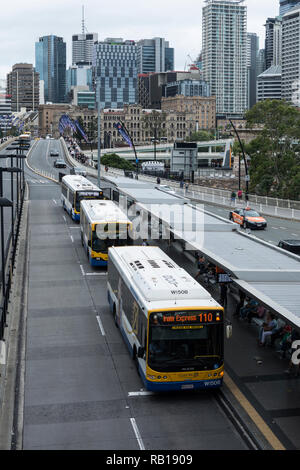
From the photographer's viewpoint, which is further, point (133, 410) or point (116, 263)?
point (116, 263)

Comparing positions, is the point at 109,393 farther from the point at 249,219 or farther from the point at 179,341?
the point at 249,219

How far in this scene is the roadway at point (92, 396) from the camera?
12.9 m

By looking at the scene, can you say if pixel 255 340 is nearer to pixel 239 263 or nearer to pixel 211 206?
pixel 239 263

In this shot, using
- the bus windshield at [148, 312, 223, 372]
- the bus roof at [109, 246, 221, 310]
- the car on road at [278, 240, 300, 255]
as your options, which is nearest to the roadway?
the bus windshield at [148, 312, 223, 372]

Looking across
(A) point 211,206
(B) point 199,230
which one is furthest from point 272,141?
(B) point 199,230

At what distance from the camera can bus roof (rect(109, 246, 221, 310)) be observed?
50.7 feet

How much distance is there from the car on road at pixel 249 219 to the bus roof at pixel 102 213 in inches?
587

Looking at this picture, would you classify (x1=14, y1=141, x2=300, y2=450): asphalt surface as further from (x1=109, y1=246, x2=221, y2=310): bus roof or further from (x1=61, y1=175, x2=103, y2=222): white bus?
(x1=61, y1=175, x2=103, y2=222): white bus

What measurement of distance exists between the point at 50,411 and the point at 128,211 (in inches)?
1318

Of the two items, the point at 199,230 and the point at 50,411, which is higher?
the point at 199,230

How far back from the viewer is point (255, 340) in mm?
19703

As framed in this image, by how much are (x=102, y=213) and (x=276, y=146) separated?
41.9 meters

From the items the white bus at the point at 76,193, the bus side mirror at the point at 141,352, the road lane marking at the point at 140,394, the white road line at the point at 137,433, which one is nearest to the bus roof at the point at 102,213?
the white bus at the point at 76,193

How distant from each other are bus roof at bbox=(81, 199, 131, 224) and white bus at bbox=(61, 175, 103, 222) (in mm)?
9523
